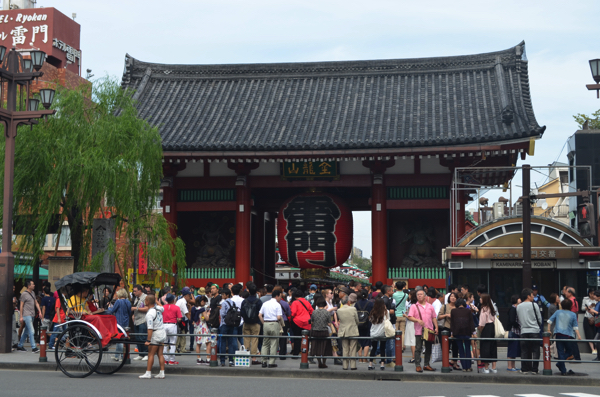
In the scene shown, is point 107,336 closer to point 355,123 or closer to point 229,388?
point 229,388

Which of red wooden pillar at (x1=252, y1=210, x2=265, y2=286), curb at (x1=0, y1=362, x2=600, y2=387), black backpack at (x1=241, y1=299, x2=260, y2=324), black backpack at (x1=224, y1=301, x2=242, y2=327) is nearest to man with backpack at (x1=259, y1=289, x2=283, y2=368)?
black backpack at (x1=241, y1=299, x2=260, y2=324)

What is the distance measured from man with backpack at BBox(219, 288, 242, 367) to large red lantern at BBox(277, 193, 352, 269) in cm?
854

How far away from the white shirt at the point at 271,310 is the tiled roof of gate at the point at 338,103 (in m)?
9.13

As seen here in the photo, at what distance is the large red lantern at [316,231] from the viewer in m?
23.6

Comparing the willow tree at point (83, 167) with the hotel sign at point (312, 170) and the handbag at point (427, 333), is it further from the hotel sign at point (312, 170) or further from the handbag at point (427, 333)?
the handbag at point (427, 333)

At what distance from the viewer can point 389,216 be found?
25062mm

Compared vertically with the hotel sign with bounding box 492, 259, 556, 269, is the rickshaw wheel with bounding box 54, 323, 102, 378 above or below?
below

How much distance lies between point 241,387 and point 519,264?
35.2ft

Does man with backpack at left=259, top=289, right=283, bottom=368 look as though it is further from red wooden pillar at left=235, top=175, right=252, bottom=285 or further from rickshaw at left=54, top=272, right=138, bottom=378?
red wooden pillar at left=235, top=175, right=252, bottom=285

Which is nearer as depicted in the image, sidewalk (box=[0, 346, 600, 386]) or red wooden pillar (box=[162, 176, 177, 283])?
sidewalk (box=[0, 346, 600, 386])

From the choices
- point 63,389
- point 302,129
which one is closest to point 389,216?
point 302,129

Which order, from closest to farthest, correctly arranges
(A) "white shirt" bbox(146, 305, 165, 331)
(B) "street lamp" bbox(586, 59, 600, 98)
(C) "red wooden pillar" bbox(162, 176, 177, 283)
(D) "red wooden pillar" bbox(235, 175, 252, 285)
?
(A) "white shirt" bbox(146, 305, 165, 331), (B) "street lamp" bbox(586, 59, 600, 98), (D) "red wooden pillar" bbox(235, 175, 252, 285), (C) "red wooden pillar" bbox(162, 176, 177, 283)

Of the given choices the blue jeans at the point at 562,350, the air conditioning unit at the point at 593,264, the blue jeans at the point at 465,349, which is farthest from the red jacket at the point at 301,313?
the air conditioning unit at the point at 593,264

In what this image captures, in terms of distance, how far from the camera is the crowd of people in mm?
13859
